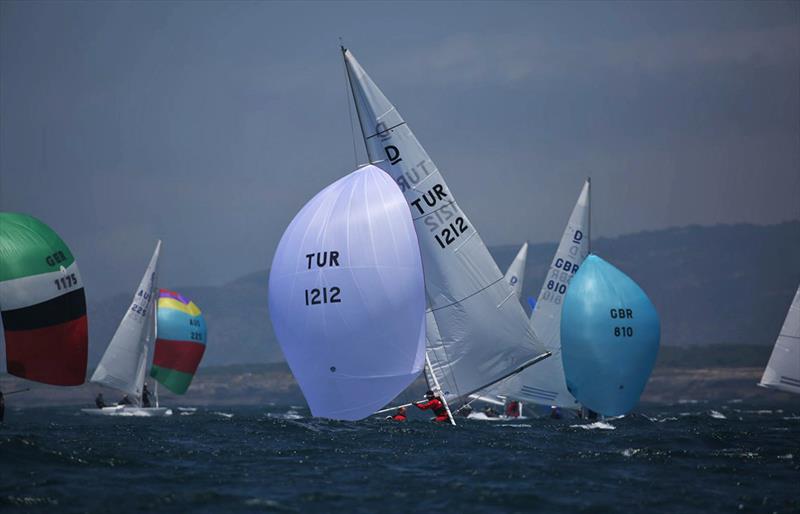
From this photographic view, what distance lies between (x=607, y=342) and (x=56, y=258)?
23256 millimetres

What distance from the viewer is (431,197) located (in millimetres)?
33312

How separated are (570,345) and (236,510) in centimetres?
2720

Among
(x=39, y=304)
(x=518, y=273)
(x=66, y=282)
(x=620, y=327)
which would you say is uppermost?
(x=518, y=273)

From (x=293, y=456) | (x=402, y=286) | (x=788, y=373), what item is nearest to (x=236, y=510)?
(x=293, y=456)

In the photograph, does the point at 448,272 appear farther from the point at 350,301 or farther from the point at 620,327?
the point at 620,327

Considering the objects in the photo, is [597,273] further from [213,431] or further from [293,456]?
[293,456]

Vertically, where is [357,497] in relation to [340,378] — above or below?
below

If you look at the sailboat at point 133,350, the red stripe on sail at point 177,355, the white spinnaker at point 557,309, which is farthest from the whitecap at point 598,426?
the red stripe on sail at point 177,355

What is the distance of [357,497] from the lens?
23141 millimetres

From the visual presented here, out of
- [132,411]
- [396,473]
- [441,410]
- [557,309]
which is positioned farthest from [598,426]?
[132,411]

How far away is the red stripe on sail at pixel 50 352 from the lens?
99.7 ft

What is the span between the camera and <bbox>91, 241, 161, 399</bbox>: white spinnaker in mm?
63719

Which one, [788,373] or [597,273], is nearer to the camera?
[788,373]

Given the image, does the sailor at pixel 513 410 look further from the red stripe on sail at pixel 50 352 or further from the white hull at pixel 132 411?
the red stripe on sail at pixel 50 352
